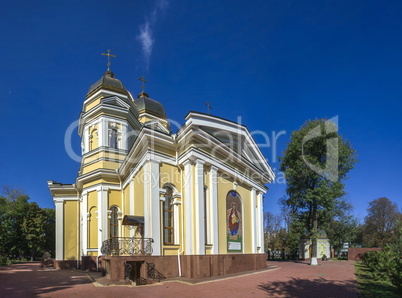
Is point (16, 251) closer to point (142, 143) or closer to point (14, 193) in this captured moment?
point (14, 193)

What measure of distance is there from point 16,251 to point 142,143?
3564 centimetres

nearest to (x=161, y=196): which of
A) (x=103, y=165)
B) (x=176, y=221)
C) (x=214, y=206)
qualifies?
(x=176, y=221)

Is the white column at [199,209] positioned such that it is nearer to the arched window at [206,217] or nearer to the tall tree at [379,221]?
the arched window at [206,217]

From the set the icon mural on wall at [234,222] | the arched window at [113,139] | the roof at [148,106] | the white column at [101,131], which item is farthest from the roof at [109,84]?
the icon mural on wall at [234,222]

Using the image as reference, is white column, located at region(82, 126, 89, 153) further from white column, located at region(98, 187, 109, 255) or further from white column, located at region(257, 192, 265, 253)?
white column, located at region(257, 192, 265, 253)

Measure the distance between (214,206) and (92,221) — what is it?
9336 mm

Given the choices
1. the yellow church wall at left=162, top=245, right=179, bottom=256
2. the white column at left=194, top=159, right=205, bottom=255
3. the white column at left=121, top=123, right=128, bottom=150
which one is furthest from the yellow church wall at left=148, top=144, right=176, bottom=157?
the white column at left=121, top=123, right=128, bottom=150

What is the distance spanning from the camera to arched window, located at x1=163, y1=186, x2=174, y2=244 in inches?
542

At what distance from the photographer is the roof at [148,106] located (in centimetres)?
2788

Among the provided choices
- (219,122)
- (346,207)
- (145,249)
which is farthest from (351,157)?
(145,249)

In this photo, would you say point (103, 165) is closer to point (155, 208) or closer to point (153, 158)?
point (153, 158)

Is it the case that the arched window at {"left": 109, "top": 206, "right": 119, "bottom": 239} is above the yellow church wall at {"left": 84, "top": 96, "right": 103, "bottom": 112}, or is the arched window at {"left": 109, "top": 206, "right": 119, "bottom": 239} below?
below

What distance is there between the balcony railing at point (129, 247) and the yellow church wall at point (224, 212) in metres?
3.49

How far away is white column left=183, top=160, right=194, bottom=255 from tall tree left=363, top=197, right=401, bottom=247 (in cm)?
3600
